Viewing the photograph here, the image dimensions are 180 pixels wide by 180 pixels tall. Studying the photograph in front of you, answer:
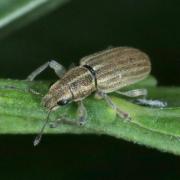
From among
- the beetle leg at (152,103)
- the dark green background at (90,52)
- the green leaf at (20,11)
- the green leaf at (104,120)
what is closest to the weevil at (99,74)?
the dark green background at (90,52)

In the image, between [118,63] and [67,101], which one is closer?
[67,101]

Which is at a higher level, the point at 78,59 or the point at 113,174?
the point at 78,59

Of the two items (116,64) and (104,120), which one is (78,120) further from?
(116,64)

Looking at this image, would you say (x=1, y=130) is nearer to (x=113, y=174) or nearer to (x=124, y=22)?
(x=113, y=174)

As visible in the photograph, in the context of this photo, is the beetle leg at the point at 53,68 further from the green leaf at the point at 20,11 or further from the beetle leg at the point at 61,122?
the beetle leg at the point at 61,122

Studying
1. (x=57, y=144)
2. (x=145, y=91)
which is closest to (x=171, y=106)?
(x=145, y=91)

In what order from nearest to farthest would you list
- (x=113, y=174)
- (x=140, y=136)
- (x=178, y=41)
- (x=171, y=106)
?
(x=140, y=136)
(x=171, y=106)
(x=113, y=174)
(x=178, y=41)

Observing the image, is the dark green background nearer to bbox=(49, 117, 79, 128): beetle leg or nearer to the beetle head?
the beetle head
